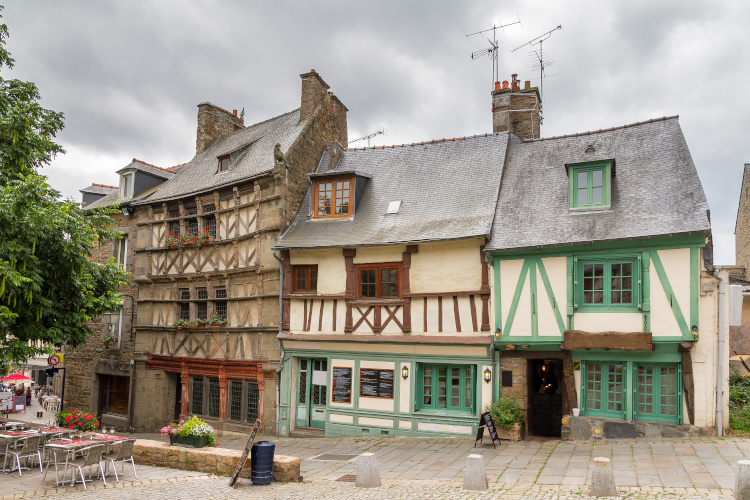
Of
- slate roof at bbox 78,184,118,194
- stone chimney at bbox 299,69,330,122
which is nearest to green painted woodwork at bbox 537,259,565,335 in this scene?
stone chimney at bbox 299,69,330,122

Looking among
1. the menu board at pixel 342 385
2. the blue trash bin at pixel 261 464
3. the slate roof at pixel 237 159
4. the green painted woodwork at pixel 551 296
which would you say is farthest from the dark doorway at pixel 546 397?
the slate roof at pixel 237 159

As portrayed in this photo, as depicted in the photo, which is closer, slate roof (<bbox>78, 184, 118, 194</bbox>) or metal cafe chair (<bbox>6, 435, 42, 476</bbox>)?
metal cafe chair (<bbox>6, 435, 42, 476</bbox>)

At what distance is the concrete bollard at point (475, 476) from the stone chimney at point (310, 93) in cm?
1156

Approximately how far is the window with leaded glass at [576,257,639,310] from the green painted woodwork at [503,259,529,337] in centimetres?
105

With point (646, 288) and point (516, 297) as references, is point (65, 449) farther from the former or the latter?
point (646, 288)

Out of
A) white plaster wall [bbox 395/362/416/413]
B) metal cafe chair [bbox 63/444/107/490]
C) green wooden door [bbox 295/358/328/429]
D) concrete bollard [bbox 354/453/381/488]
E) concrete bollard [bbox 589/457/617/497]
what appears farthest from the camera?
green wooden door [bbox 295/358/328/429]

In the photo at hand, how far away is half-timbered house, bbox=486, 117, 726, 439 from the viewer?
1096 cm

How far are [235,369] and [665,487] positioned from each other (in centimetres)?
1100

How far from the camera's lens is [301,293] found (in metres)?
15.1

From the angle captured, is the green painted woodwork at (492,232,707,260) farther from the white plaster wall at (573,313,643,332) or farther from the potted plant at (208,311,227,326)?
the potted plant at (208,311,227,326)

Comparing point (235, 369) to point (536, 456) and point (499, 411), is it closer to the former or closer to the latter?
point (499, 411)

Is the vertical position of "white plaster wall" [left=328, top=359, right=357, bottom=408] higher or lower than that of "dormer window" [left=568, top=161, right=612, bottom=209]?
lower

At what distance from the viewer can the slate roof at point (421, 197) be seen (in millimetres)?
13648

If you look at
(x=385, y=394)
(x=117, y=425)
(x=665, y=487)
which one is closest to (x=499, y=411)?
(x=385, y=394)
